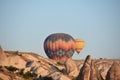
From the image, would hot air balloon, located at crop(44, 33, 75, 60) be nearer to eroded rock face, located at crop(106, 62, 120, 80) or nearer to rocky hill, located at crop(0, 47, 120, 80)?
rocky hill, located at crop(0, 47, 120, 80)

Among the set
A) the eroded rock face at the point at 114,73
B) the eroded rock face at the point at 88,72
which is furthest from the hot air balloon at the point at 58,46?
the eroded rock face at the point at 114,73

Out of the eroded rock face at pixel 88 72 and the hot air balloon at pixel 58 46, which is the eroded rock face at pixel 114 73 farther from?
the hot air balloon at pixel 58 46

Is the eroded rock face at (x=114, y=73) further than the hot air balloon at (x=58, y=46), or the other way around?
the hot air balloon at (x=58, y=46)

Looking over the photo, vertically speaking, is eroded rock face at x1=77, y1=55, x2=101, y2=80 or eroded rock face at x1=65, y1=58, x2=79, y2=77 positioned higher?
eroded rock face at x1=77, y1=55, x2=101, y2=80

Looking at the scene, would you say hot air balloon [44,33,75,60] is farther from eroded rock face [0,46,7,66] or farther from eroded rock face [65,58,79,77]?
eroded rock face [0,46,7,66]

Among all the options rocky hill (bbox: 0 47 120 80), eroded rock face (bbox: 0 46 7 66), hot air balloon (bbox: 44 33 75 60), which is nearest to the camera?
rocky hill (bbox: 0 47 120 80)

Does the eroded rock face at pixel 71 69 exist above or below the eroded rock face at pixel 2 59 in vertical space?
below

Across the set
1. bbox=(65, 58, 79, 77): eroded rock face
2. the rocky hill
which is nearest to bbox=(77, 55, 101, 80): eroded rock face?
the rocky hill

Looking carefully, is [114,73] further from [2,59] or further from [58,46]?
[58,46]

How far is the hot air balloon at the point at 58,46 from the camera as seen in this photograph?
18225 centimetres

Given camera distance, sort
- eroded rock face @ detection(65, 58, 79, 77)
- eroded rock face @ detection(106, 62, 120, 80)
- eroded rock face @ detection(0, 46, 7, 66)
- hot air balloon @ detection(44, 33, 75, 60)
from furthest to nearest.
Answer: hot air balloon @ detection(44, 33, 75, 60), eroded rock face @ detection(65, 58, 79, 77), eroded rock face @ detection(0, 46, 7, 66), eroded rock face @ detection(106, 62, 120, 80)

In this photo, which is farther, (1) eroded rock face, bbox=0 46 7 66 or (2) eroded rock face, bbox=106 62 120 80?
(1) eroded rock face, bbox=0 46 7 66

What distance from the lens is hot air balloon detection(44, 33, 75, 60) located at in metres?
182

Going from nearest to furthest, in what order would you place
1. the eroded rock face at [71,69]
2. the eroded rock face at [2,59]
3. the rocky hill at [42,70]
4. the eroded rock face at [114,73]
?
the eroded rock face at [114,73] < the rocky hill at [42,70] < the eroded rock face at [2,59] < the eroded rock face at [71,69]
